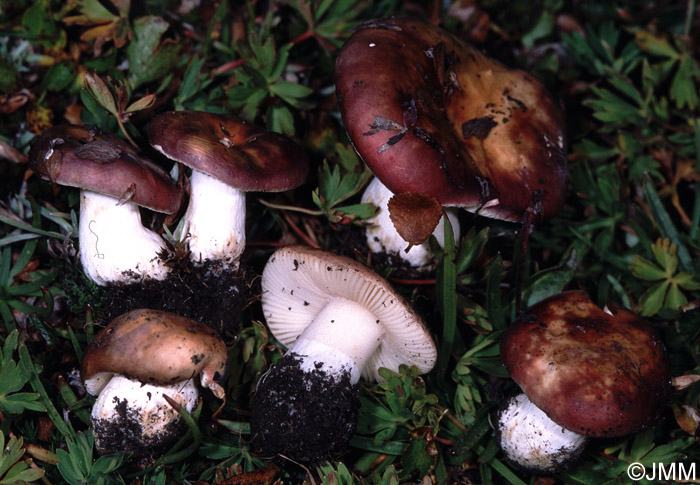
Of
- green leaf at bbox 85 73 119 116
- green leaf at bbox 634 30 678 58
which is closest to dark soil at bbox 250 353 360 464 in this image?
green leaf at bbox 85 73 119 116

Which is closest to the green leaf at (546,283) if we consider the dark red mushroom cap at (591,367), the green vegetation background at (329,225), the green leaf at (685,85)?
the green vegetation background at (329,225)

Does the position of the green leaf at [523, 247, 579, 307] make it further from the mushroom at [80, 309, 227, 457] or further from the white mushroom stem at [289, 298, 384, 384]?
the mushroom at [80, 309, 227, 457]

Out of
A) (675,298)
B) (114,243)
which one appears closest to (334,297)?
(114,243)

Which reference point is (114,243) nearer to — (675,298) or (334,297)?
(334,297)

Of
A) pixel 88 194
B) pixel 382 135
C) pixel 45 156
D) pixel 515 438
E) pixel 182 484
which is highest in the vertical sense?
pixel 382 135

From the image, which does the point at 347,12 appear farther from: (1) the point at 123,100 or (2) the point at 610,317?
(2) the point at 610,317

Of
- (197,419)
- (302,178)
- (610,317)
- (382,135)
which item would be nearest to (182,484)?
(197,419)
